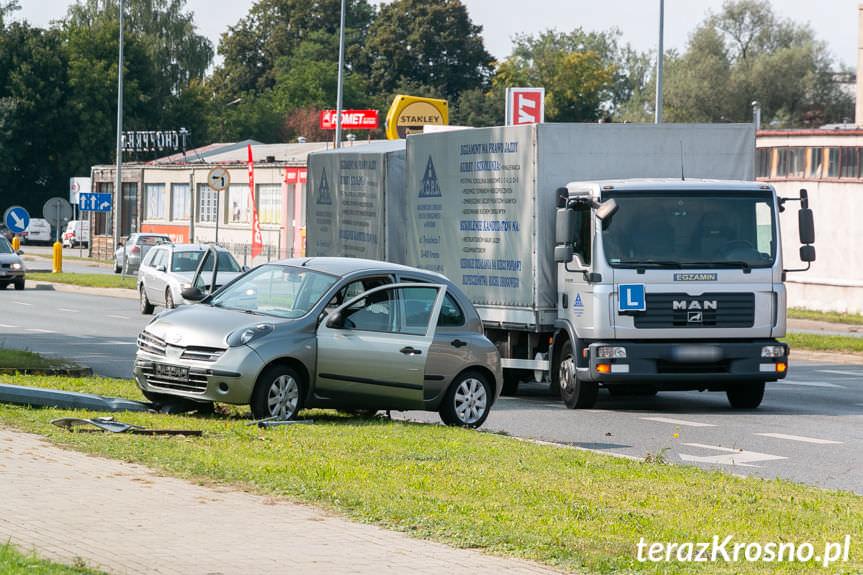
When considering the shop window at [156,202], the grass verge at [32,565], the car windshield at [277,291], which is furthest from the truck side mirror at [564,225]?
the shop window at [156,202]

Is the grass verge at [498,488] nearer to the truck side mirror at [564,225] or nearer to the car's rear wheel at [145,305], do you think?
the truck side mirror at [564,225]

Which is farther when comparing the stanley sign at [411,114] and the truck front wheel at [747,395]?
the stanley sign at [411,114]

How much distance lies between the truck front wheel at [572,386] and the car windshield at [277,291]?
3776 millimetres

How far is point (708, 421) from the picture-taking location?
1494cm

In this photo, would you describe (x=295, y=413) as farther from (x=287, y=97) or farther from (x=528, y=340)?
(x=287, y=97)

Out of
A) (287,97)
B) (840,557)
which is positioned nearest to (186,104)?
(287,97)

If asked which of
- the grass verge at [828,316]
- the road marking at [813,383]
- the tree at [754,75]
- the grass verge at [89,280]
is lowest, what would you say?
the road marking at [813,383]

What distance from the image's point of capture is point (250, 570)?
6406 mm

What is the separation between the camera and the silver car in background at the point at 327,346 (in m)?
12.2

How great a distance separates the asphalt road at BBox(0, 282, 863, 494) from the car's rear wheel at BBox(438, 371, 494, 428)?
365mm

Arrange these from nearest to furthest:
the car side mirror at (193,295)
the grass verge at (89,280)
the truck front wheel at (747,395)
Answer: the car side mirror at (193,295)
the truck front wheel at (747,395)
the grass verge at (89,280)

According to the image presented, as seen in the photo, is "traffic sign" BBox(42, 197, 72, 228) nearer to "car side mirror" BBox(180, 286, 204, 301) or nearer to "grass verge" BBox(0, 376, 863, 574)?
"car side mirror" BBox(180, 286, 204, 301)

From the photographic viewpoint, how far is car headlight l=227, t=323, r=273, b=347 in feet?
39.8

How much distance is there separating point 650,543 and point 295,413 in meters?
5.61
